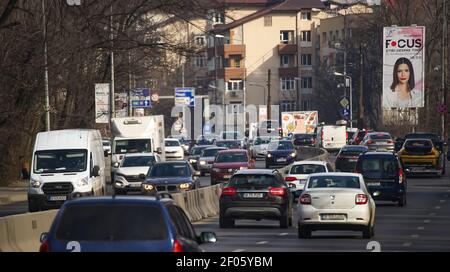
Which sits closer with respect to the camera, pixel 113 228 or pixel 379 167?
pixel 113 228

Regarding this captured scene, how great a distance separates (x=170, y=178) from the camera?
38.7 meters

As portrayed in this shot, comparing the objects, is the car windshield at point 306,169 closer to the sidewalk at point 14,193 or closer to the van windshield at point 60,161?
the van windshield at point 60,161

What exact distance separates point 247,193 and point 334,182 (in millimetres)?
3575

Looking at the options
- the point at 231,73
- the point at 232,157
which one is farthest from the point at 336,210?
the point at 231,73

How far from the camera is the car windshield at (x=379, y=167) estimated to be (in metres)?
38.8

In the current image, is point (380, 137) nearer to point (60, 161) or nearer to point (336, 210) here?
point (60, 161)

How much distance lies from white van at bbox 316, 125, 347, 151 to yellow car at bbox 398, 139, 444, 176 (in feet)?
118

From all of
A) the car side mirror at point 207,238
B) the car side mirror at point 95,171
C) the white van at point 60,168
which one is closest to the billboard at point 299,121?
the car side mirror at point 95,171

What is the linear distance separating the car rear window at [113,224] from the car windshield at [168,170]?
26.4 m

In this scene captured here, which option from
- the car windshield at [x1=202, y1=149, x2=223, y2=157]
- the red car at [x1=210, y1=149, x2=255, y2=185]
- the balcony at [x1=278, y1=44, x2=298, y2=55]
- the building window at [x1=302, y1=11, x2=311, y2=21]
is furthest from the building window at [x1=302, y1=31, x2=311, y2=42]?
the red car at [x1=210, y1=149, x2=255, y2=185]

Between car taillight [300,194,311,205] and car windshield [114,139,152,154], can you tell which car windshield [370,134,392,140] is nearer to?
car windshield [114,139,152,154]

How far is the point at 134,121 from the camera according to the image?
55656mm

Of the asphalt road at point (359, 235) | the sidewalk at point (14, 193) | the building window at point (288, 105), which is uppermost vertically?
the building window at point (288, 105)
